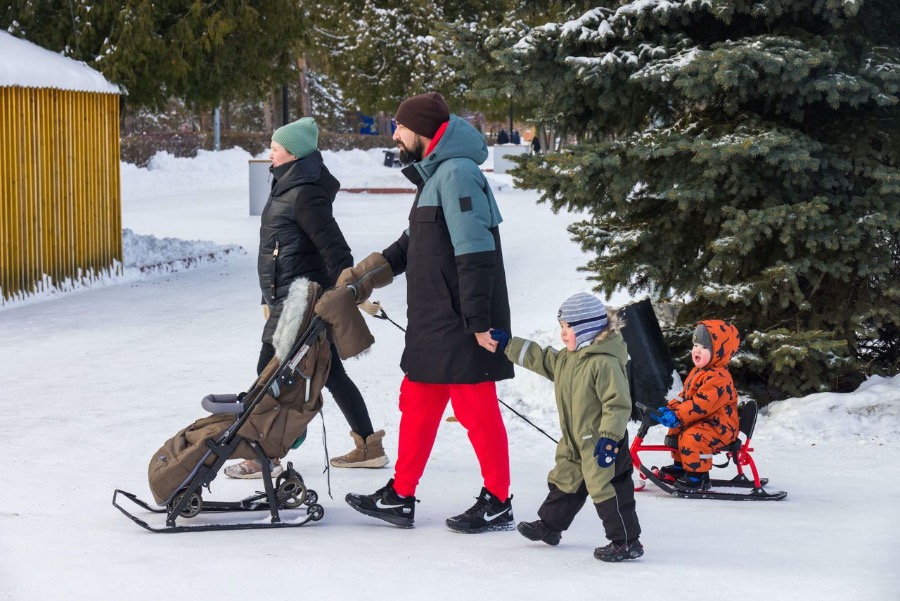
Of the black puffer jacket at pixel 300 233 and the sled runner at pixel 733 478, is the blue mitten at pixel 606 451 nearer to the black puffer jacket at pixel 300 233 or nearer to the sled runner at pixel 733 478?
the sled runner at pixel 733 478

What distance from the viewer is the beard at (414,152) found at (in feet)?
17.7

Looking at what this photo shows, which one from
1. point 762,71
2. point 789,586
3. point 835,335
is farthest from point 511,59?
point 789,586

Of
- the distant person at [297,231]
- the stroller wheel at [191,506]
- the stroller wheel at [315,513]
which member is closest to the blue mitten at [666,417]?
the distant person at [297,231]

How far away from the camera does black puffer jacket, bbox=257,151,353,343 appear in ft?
20.2

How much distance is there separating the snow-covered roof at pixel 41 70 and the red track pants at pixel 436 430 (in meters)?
8.37

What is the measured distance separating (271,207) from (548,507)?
2.11 m

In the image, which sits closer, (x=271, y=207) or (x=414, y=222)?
(x=414, y=222)

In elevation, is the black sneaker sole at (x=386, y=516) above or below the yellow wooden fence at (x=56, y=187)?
below

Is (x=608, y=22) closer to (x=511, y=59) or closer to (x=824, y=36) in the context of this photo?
(x=511, y=59)

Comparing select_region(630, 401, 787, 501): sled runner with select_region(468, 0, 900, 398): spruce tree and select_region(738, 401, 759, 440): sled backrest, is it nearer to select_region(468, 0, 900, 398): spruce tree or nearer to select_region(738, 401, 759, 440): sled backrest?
select_region(738, 401, 759, 440): sled backrest

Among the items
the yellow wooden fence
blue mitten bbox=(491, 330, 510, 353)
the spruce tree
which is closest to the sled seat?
blue mitten bbox=(491, 330, 510, 353)

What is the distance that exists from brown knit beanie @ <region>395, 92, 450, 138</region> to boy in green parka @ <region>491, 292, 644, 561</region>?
963 millimetres

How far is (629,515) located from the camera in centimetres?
500

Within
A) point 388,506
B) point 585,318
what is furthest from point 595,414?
point 388,506
